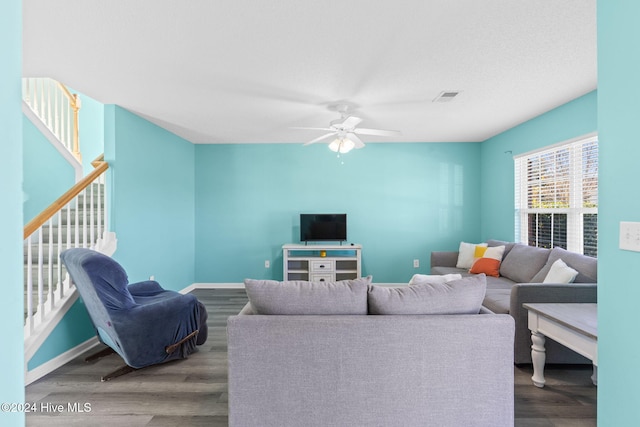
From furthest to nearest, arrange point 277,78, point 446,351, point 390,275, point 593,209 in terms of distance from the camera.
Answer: point 390,275 < point 593,209 < point 277,78 < point 446,351

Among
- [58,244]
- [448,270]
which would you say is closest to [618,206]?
[448,270]

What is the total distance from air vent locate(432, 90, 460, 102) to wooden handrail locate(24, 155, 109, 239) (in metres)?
3.62

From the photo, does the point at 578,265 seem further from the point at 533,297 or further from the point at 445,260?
the point at 445,260

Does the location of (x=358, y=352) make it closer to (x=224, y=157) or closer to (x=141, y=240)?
(x=141, y=240)

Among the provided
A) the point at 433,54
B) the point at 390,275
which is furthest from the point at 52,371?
the point at 390,275

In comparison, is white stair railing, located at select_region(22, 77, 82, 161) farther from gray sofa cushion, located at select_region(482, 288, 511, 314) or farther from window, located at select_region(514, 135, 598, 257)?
window, located at select_region(514, 135, 598, 257)

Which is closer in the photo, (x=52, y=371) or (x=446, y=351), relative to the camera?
(x=446, y=351)

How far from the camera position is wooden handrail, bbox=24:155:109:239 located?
241 centimetres

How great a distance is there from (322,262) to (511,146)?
329 centimetres

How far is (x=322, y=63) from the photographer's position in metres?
2.45

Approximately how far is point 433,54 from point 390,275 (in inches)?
149

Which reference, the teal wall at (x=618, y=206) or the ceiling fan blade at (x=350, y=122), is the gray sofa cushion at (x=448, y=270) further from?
the teal wall at (x=618, y=206)

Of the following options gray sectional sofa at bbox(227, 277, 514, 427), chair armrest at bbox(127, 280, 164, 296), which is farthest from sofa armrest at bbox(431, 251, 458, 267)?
chair armrest at bbox(127, 280, 164, 296)

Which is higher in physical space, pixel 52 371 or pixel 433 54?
pixel 433 54
